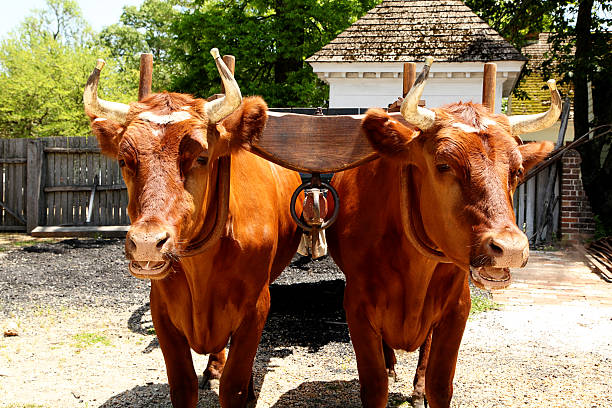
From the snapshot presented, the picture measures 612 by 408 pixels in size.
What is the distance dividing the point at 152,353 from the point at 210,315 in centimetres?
228

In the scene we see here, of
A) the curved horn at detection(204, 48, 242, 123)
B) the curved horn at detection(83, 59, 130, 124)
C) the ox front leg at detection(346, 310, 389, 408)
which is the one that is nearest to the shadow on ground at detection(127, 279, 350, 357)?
the ox front leg at detection(346, 310, 389, 408)

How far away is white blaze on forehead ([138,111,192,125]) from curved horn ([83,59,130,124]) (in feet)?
0.53

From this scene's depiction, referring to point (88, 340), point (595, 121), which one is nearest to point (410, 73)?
point (88, 340)

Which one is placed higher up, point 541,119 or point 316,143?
point 541,119

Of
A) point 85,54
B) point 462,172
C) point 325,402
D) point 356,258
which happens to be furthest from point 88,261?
point 85,54

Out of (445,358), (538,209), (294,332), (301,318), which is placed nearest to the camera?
(445,358)

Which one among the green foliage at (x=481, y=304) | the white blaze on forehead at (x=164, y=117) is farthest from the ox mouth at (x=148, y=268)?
the green foliage at (x=481, y=304)

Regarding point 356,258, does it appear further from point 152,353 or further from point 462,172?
point 152,353

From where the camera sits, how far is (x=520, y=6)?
1349 centimetres

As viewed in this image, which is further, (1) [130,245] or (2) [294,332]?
(2) [294,332]

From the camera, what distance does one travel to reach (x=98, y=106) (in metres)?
2.51

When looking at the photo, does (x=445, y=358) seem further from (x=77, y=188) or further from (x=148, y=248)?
(x=77, y=188)

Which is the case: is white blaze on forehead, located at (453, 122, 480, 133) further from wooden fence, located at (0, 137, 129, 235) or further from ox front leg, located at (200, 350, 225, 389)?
wooden fence, located at (0, 137, 129, 235)

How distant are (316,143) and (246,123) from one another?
23.6 inches
